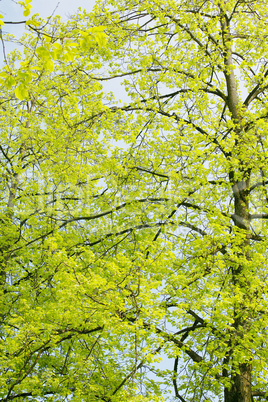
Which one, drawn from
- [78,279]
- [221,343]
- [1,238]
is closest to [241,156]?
[221,343]

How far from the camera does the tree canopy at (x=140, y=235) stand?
5.68m

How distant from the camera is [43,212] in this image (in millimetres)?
9500

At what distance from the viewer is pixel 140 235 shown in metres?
8.12

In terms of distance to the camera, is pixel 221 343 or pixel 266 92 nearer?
pixel 221 343

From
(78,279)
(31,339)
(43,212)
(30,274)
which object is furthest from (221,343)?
(43,212)

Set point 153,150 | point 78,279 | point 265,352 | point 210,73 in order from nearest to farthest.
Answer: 1. point 78,279
2. point 265,352
3. point 153,150
4. point 210,73

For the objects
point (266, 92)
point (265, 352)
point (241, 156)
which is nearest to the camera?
point (265, 352)

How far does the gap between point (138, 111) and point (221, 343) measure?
19.9 feet

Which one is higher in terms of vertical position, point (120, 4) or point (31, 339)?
point (120, 4)

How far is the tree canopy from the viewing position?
18.6ft

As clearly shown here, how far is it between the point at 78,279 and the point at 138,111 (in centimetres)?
557

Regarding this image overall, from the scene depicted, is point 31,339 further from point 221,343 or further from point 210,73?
point 210,73

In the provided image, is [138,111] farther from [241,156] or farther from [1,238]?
[1,238]

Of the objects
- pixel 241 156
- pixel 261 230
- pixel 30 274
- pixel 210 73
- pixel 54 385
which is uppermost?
pixel 210 73
